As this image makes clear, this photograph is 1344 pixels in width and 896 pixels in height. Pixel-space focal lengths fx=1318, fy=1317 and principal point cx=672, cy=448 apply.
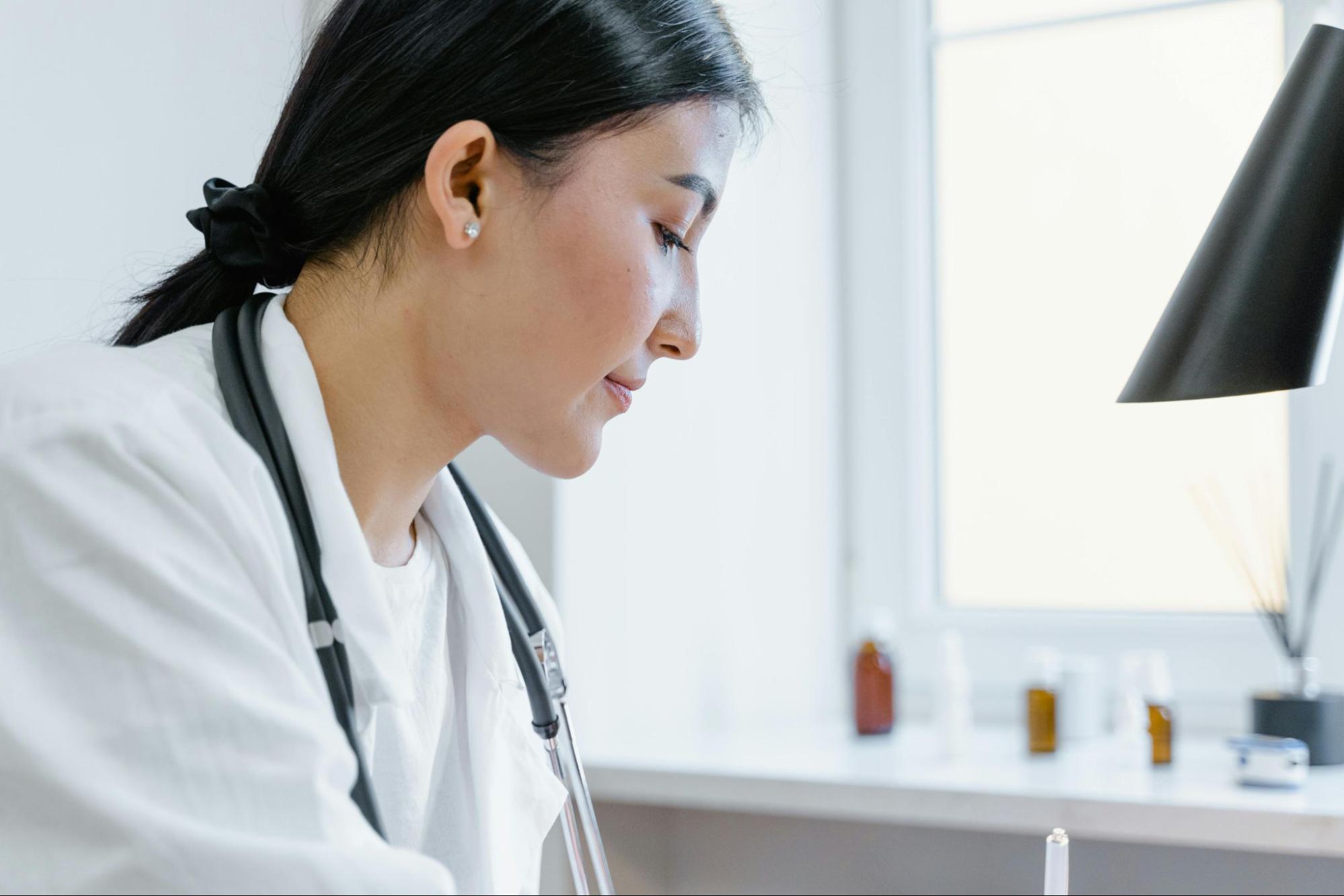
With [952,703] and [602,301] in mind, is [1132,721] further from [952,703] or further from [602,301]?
[602,301]

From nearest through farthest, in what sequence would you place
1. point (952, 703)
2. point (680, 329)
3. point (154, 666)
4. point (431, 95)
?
point (154, 666)
point (431, 95)
point (680, 329)
point (952, 703)

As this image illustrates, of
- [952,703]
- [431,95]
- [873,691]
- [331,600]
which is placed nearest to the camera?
[331,600]

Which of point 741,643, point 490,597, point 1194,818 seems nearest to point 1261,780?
point 1194,818

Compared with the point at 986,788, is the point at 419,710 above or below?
above

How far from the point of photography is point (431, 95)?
866 mm

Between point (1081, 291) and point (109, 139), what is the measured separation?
123 centimetres

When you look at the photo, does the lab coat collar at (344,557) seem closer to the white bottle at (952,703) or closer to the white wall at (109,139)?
the white wall at (109,139)

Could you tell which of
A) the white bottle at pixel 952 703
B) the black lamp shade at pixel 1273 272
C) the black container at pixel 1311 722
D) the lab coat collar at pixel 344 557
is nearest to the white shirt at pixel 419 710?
the lab coat collar at pixel 344 557

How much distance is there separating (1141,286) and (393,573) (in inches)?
45.4

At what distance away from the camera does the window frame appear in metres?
1.83

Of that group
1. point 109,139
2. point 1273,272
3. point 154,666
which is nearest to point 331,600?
point 154,666

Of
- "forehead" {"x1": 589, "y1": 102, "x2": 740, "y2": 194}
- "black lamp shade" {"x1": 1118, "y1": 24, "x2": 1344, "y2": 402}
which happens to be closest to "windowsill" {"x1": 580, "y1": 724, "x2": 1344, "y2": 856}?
"black lamp shade" {"x1": 1118, "y1": 24, "x2": 1344, "y2": 402}

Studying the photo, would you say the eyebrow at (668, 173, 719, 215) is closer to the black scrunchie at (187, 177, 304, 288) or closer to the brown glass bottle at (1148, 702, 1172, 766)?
the black scrunchie at (187, 177, 304, 288)

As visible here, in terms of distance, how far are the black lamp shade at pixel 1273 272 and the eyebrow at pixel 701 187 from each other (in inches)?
12.8
